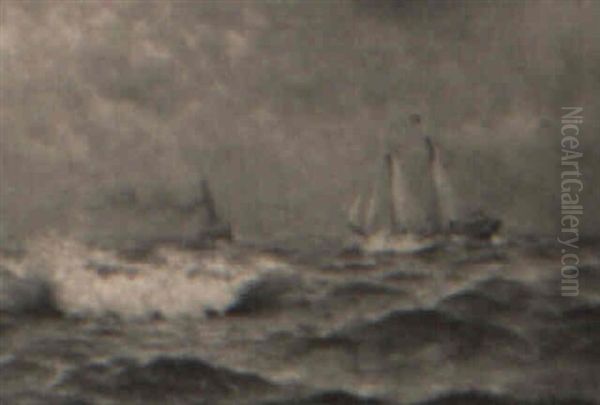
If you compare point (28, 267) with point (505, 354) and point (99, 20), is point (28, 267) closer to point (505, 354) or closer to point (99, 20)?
point (99, 20)

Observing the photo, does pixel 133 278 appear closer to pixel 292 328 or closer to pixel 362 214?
pixel 292 328

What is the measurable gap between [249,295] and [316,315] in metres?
0.77

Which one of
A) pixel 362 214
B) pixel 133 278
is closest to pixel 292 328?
pixel 362 214

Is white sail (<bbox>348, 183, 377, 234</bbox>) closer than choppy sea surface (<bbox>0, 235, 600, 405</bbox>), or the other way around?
choppy sea surface (<bbox>0, 235, 600, 405</bbox>)

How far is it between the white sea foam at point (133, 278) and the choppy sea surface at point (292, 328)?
0.02m

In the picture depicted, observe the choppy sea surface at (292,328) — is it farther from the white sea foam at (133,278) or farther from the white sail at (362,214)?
the white sail at (362,214)

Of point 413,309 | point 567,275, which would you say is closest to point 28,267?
point 413,309

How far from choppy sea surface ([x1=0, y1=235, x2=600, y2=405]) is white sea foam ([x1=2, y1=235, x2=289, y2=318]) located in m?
0.02

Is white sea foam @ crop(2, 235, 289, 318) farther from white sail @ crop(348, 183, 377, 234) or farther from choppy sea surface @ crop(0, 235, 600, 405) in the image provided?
white sail @ crop(348, 183, 377, 234)

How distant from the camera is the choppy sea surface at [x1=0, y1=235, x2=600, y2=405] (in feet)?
→ 26.7

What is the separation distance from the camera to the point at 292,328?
8.82 metres

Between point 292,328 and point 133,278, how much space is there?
5.77ft

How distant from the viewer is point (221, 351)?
28.1ft

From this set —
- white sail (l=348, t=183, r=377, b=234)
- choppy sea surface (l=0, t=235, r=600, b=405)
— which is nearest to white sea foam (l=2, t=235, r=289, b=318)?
choppy sea surface (l=0, t=235, r=600, b=405)
